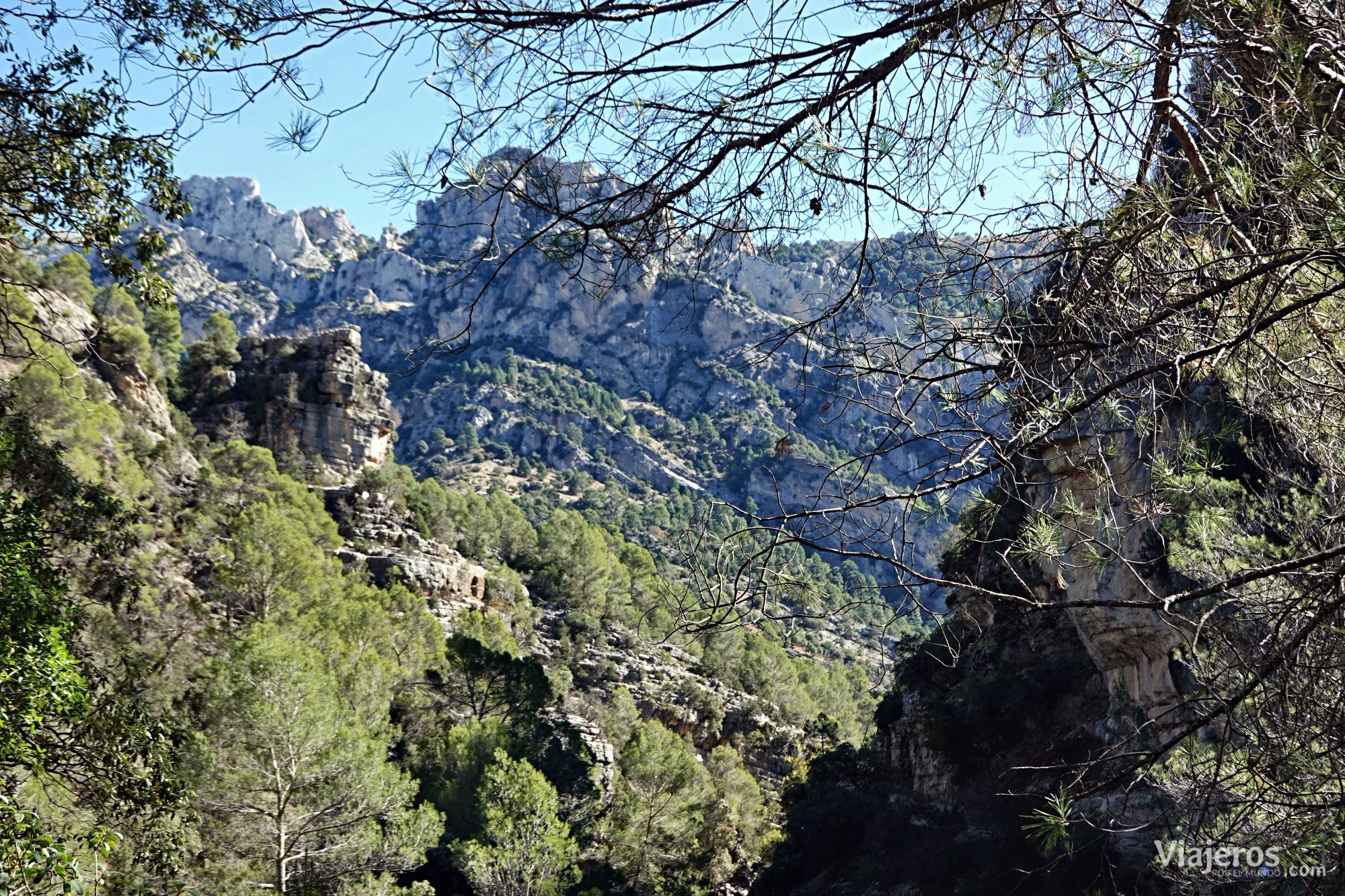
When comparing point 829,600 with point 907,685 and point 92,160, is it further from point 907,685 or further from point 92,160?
point 907,685

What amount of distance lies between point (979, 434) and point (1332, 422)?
46.7 inches

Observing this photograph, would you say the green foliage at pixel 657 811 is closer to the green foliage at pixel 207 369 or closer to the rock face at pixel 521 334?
the green foliage at pixel 207 369

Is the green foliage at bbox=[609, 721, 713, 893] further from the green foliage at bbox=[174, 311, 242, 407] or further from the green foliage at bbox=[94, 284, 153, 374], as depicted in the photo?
the green foliage at bbox=[174, 311, 242, 407]

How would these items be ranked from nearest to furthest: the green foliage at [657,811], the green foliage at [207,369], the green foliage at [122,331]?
the green foliage at [657,811] < the green foliage at [122,331] < the green foliage at [207,369]

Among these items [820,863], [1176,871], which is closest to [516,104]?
[1176,871]

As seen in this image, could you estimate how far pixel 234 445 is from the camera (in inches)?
1000

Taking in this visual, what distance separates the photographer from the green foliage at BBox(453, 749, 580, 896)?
1304cm

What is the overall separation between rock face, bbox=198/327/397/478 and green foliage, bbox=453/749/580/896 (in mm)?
19520

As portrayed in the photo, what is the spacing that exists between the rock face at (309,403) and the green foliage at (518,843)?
19.5m

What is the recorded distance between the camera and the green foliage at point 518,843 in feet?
42.8

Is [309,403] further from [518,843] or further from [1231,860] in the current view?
[1231,860]

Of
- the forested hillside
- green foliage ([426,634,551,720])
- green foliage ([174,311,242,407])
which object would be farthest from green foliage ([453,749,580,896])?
green foliage ([174,311,242,407])

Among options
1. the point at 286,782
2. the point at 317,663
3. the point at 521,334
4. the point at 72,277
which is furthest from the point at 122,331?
the point at 521,334

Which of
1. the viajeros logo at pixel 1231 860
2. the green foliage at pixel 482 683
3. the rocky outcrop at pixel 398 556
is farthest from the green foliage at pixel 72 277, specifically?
the viajeros logo at pixel 1231 860
